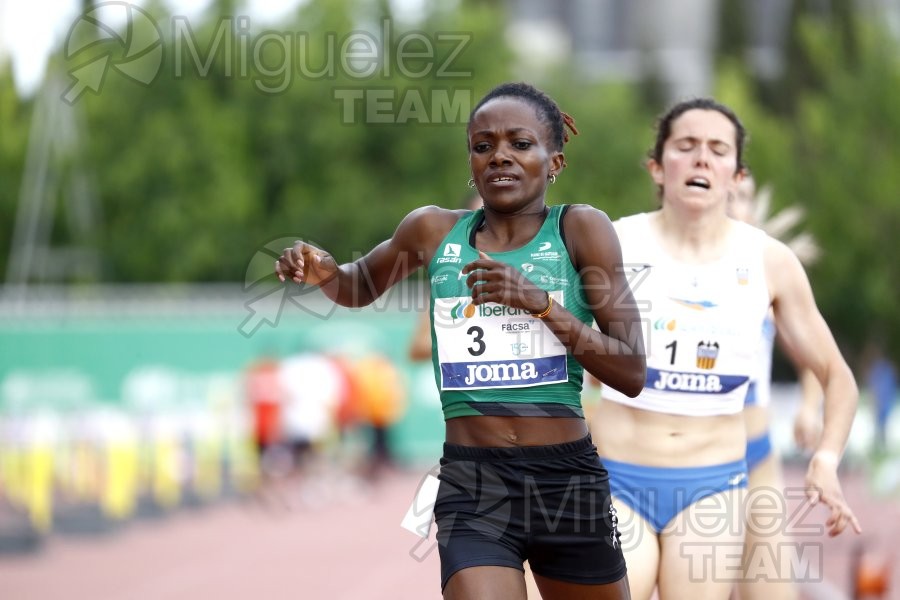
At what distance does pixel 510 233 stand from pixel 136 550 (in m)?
8.22

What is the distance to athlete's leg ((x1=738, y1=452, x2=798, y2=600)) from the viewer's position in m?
4.95

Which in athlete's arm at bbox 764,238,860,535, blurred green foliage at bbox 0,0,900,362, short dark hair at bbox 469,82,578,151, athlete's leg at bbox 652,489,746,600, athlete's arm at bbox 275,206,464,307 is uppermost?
blurred green foliage at bbox 0,0,900,362

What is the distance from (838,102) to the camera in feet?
80.0

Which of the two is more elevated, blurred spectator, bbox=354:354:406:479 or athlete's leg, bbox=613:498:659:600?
athlete's leg, bbox=613:498:659:600

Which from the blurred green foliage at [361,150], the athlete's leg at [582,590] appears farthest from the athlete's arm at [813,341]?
the blurred green foliage at [361,150]

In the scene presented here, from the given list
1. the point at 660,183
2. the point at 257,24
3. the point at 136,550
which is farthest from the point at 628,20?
the point at 660,183

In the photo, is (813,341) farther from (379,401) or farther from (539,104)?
(379,401)

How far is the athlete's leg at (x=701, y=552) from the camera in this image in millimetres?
4273

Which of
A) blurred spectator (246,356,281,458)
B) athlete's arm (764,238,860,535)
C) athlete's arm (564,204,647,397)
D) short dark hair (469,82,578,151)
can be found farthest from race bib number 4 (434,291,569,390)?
blurred spectator (246,356,281,458)

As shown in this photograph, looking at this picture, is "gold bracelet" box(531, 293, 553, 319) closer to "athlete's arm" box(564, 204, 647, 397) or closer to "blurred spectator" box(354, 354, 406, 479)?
"athlete's arm" box(564, 204, 647, 397)

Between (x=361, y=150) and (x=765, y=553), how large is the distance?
27483mm

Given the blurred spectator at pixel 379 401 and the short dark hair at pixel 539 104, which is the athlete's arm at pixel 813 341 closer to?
the short dark hair at pixel 539 104

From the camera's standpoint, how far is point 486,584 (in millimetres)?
3467

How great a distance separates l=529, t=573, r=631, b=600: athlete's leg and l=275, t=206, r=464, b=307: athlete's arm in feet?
3.18
